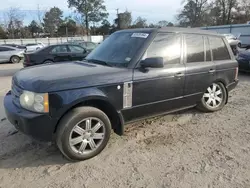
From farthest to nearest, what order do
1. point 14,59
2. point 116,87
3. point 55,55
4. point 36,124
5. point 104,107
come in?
1. point 14,59
2. point 55,55
3. point 104,107
4. point 116,87
5. point 36,124

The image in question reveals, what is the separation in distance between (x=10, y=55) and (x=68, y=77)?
1741 cm

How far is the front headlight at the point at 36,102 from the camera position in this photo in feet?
10.4

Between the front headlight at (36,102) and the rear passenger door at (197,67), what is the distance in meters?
2.55

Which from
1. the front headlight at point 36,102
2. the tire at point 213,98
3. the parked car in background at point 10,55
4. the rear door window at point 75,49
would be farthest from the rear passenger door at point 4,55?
the front headlight at point 36,102

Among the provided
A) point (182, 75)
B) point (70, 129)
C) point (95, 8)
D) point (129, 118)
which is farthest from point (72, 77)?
point (95, 8)

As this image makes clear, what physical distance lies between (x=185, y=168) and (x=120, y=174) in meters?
0.85

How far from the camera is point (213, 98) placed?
5395 millimetres

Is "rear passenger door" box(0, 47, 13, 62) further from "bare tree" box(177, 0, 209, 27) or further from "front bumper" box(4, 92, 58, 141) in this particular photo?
"bare tree" box(177, 0, 209, 27)

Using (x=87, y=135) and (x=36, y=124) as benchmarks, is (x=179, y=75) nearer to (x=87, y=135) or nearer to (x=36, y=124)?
(x=87, y=135)

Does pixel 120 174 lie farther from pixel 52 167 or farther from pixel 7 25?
pixel 7 25

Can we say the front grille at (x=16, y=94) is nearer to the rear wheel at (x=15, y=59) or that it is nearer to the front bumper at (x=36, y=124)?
the front bumper at (x=36, y=124)

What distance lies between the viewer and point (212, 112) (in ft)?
18.0

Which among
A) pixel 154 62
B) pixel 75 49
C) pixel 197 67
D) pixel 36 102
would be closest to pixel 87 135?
pixel 36 102

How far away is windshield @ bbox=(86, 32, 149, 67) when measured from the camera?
4111mm
